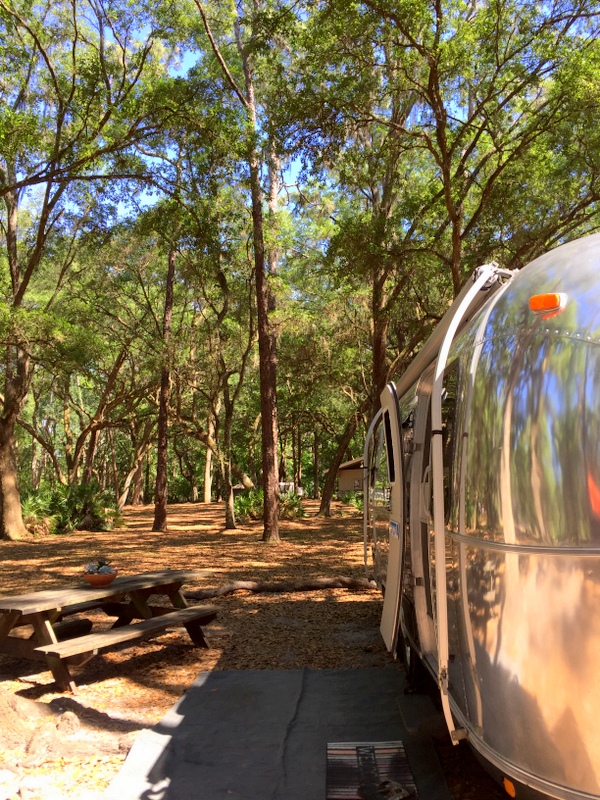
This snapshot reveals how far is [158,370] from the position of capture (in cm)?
1994

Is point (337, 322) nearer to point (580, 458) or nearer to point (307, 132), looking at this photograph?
point (307, 132)

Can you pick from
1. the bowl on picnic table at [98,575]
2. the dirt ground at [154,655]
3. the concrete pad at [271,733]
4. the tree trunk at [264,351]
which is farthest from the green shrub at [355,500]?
the concrete pad at [271,733]

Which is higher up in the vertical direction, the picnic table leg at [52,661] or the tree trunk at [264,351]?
the tree trunk at [264,351]

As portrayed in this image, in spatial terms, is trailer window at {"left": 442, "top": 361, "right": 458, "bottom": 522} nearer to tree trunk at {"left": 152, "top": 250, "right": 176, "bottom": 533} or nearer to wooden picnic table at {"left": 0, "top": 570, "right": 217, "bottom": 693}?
wooden picnic table at {"left": 0, "top": 570, "right": 217, "bottom": 693}

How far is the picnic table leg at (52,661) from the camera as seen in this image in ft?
18.1

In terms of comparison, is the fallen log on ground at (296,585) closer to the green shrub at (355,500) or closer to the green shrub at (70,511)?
the green shrub at (70,511)

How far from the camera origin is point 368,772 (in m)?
4.07

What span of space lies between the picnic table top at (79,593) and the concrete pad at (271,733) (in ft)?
3.81

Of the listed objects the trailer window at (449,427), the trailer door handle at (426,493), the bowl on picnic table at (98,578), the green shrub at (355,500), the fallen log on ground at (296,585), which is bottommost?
the fallen log on ground at (296,585)

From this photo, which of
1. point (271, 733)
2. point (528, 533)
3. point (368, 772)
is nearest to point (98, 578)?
point (271, 733)

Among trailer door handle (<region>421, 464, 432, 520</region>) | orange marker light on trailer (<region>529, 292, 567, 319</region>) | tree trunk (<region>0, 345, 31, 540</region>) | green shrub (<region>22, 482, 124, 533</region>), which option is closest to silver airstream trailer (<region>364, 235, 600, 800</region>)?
orange marker light on trailer (<region>529, 292, 567, 319</region>)

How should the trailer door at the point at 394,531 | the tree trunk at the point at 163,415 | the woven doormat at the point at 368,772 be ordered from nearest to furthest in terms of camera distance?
the woven doormat at the point at 368,772 → the trailer door at the point at 394,531 → the tree trunk at the point at 163,415

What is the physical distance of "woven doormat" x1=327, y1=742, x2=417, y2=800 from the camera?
3750 millimetres

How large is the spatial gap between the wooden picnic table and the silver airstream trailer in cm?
347
